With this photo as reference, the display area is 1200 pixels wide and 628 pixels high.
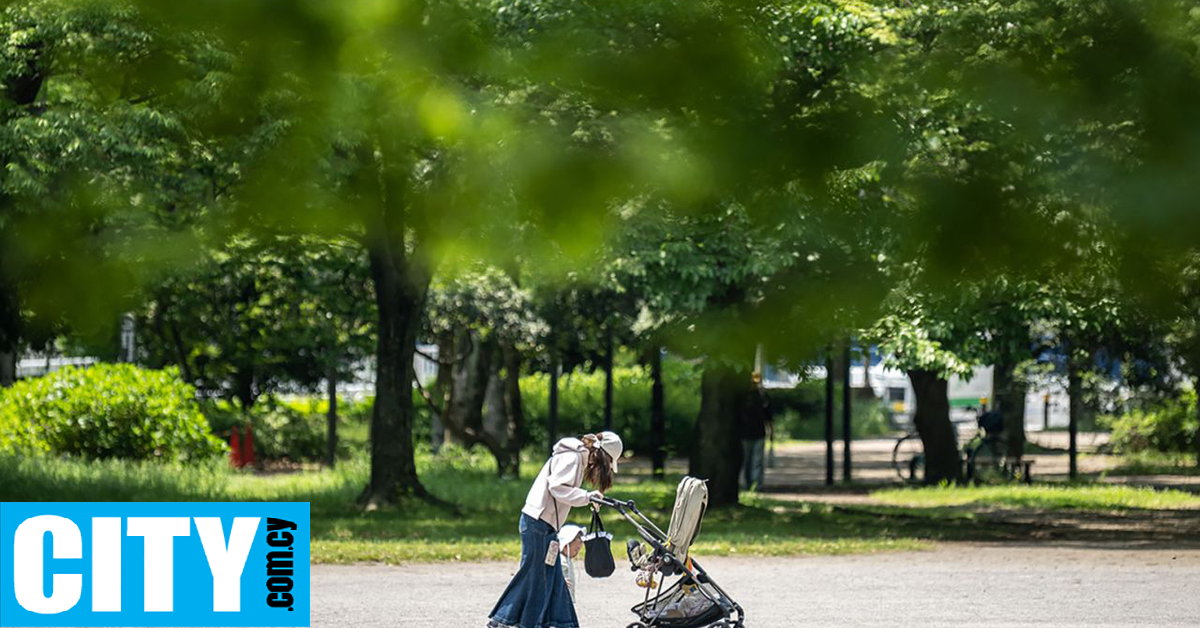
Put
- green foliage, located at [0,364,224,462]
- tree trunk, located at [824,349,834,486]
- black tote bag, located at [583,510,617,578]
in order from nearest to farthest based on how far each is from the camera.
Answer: black tote bag, located at [583,510,617,578] < green foliage, located at [0,364,224,462] < tree trunk, located at [824,349,834,486]

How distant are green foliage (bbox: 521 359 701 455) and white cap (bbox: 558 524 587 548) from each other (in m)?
20.9

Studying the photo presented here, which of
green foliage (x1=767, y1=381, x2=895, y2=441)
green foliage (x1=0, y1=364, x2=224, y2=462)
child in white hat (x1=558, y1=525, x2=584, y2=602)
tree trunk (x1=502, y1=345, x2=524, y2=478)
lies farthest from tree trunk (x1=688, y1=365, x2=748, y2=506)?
green foliage (x1=767, y1=381, x2=895, y2=441)

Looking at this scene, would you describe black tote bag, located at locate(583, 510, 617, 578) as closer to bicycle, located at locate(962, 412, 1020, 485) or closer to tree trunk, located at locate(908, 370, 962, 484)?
tree trunk, located at locate(908, 370, 962, 484)

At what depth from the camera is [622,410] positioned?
29.6 metres

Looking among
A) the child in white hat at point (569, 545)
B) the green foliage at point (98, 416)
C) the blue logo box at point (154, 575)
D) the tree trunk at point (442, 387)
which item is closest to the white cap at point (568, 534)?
the child in white hat at point (569, 545)

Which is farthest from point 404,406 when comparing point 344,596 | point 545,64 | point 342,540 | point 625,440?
point 545,64

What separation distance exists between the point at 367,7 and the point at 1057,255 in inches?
26.0

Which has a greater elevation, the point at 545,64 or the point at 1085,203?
the point at 545,64

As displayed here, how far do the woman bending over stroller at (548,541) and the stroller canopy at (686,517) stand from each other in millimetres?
355

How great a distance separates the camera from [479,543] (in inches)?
571

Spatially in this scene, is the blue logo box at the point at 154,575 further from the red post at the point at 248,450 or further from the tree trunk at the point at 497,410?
the tree trunk at the point at 497,410

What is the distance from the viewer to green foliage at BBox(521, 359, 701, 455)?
29.5 metres

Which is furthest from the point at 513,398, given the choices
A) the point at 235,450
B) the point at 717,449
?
the point at 717,449

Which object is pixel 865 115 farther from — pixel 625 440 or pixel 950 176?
pixel 625 440
